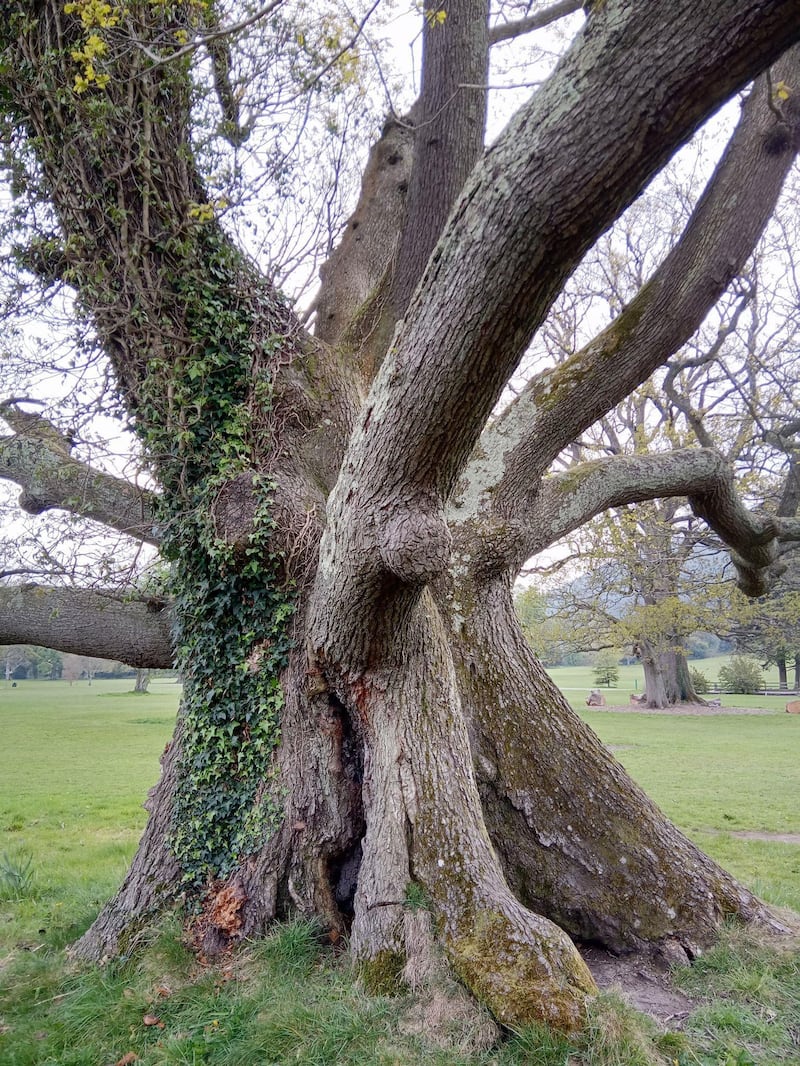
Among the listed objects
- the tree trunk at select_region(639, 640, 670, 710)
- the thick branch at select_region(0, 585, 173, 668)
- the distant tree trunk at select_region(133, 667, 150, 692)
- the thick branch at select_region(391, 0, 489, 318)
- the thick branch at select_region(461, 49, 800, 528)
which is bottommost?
the distant tree trunk at select_region(133, 667, 150, 692)

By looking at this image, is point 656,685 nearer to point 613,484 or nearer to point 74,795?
point 74,795

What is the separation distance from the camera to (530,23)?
6395mm

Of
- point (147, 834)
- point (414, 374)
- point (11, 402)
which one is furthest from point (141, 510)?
point (414, 374)

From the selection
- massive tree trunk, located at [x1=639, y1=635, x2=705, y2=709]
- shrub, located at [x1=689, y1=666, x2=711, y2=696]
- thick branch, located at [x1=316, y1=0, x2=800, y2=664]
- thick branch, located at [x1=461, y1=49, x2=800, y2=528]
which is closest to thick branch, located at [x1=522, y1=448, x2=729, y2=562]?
thick branch, located at [x1=461, y1=49, x2=800, y2=528]

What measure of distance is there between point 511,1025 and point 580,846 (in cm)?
146

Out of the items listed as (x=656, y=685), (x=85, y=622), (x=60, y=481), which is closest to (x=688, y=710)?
(x=656, y=685)

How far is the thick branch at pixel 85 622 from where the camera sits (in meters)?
4.88

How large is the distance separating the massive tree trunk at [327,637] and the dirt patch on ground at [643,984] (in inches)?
5.2

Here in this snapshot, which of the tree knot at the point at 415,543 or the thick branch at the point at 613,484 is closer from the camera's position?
the tree knot at the point at 415,543

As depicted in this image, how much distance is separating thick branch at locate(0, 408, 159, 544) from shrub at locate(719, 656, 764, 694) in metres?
36.7

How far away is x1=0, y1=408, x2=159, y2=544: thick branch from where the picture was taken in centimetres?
460

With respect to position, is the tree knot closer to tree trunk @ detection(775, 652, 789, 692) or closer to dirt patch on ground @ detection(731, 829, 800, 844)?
dirt patch on ground @ detection(731, 829, 800, 844)

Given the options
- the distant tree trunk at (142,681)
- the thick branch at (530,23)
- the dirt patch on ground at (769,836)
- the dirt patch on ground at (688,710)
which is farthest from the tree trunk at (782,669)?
the thick branch at (530,23)

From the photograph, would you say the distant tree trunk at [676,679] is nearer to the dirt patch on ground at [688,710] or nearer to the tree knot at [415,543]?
the dirt patch on ground at [688,710]
